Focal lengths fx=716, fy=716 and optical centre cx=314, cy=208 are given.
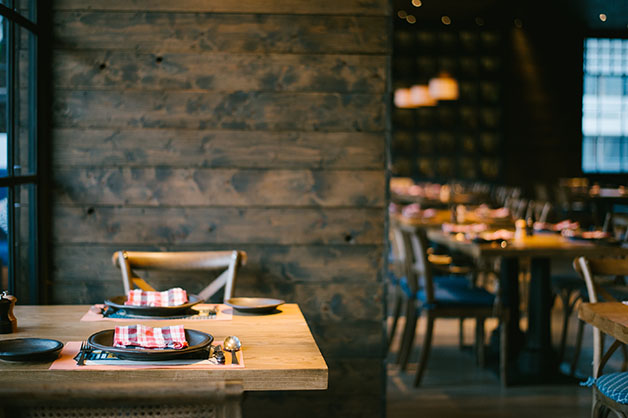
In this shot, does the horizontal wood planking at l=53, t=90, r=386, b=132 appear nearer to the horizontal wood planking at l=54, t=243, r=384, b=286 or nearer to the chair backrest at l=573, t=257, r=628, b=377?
the horizontal wood planking at l=54, t=243, r=384, b=286

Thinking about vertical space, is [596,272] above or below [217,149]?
below

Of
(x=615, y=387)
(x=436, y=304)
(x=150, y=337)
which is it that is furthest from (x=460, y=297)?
(x=150, y=337)

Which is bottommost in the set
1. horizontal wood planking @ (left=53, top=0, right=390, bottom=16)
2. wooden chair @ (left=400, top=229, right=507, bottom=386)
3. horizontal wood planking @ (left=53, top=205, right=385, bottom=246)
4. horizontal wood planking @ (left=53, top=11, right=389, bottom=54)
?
wooden chair @ (left=400, top=229, right=507, bottom=386)

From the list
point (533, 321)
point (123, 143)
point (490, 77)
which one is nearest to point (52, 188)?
point (123, 143)

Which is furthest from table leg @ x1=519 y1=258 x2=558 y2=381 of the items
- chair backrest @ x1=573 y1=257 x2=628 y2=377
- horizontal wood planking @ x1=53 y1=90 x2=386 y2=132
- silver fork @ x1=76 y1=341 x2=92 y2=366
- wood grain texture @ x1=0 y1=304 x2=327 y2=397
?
silver fork @ x1=76 y1=341 x2=92 y2=366

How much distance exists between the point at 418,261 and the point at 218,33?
6.43 ft

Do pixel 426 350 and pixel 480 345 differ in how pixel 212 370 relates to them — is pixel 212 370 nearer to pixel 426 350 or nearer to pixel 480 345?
pixel 426 350

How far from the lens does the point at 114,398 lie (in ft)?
3.84

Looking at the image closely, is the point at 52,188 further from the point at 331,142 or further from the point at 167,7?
the point at 331,142

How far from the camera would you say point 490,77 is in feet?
41.1

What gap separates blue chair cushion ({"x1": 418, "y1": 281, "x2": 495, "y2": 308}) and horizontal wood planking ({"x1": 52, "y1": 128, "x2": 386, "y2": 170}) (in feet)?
4.52

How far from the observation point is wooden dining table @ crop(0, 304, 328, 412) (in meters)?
1.65

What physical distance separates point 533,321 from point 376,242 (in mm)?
1760

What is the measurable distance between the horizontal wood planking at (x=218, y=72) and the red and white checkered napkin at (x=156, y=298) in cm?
107
